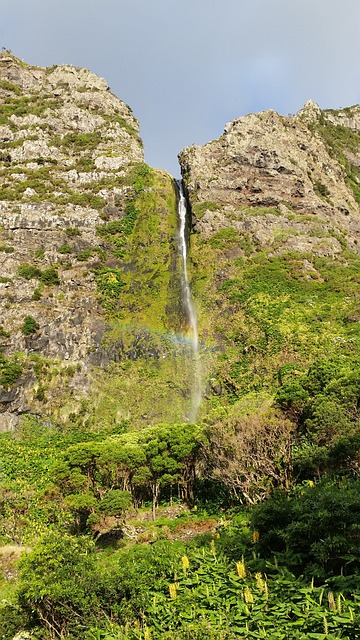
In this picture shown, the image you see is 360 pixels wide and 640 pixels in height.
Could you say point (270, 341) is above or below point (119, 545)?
above

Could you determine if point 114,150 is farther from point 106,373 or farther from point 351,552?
point 351,552

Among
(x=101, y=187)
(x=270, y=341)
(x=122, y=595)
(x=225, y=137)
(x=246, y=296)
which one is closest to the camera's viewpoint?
(x=122, y=595)

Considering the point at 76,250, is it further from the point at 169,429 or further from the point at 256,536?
the point at 256,536

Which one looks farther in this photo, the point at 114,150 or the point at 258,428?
the point at 114,150

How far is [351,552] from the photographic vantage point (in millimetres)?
9359

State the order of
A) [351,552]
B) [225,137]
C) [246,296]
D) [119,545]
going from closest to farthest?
[351,552] → [119,545] → [246,296] → [225,137]

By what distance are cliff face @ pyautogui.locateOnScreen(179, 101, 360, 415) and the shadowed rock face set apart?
0.46ft

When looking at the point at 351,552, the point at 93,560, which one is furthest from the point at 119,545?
the point at 351,552

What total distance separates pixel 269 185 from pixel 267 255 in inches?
560

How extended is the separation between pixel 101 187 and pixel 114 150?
33.1 ft

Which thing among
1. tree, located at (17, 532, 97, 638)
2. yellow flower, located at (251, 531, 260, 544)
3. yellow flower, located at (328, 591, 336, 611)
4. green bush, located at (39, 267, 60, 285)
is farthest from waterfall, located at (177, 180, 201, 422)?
yellow flower, located at (328, 591, 336, 611)

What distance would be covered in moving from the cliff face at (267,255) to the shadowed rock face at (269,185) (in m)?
0.14

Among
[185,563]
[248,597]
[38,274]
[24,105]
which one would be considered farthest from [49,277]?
[248,597]

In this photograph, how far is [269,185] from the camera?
195 feet
